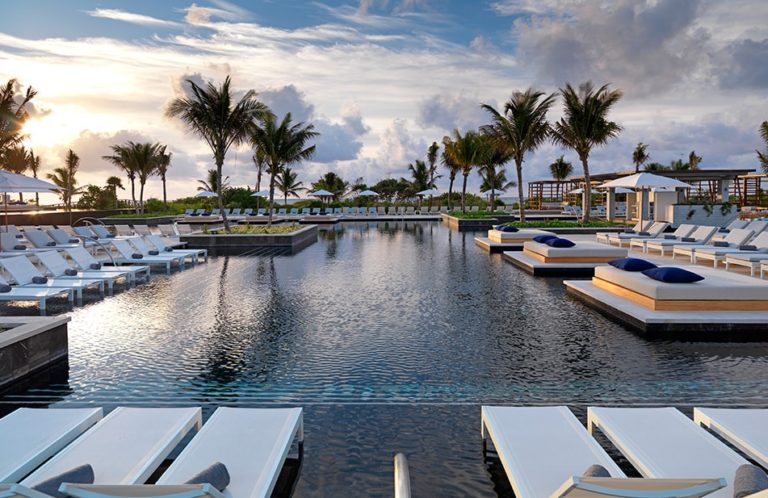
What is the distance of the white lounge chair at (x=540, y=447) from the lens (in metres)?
3.23

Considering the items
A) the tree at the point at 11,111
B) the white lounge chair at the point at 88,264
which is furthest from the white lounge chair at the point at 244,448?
the tree at the point at 11,111

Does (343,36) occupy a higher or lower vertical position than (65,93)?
higher

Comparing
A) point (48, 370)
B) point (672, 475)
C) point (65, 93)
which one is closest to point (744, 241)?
point (672, 475)

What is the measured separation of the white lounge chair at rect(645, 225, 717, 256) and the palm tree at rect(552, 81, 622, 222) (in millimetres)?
8984

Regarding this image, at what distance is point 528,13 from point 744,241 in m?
15.9

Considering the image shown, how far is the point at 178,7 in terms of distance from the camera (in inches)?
690

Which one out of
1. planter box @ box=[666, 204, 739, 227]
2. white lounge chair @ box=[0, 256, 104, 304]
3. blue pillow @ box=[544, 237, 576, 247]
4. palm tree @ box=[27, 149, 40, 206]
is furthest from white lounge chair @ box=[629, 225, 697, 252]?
palm tree @ box=[27, 149, 40, 206]

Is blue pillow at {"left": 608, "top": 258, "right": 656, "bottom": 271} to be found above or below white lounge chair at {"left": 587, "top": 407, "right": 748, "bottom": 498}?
above

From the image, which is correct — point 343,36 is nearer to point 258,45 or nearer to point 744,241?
point 258,45

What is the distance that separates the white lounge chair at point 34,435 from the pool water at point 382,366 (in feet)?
2.82

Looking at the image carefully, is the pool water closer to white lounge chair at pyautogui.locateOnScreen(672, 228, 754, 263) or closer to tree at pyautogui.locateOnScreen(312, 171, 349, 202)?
white lounge chair at pyautogui.locateOnScreen(672, 228, 754, 263)

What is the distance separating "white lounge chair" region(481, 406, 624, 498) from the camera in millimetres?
3231

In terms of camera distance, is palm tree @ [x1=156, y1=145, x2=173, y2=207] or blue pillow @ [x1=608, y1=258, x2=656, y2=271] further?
palm tree @ [x1=156, y1=145, x2=173, y2=207]

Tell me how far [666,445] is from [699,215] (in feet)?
78.9
